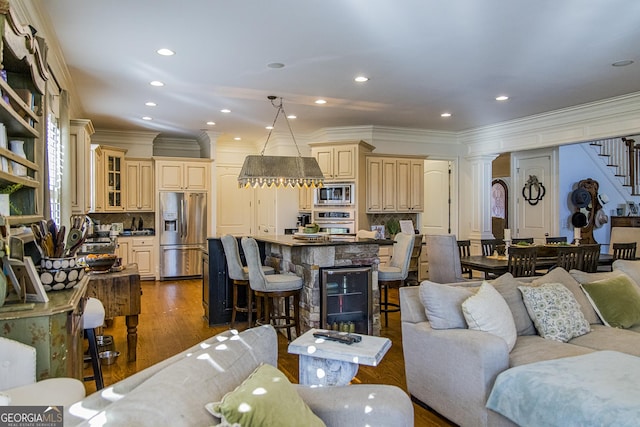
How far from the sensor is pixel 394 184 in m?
7.57

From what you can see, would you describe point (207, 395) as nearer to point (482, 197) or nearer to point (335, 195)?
point (335, 195)

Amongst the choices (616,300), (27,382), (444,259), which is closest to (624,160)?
(444,259)

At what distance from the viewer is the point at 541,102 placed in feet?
19.0

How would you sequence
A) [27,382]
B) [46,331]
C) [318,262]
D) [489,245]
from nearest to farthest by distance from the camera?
[27,382]
[46,331]
[318,262]
[489,245]

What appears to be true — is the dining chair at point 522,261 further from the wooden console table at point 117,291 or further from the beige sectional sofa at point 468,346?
the wooden console table at point 117,291

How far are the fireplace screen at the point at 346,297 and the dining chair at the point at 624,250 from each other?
11.1 feet

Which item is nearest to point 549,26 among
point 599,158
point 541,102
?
point 541,102

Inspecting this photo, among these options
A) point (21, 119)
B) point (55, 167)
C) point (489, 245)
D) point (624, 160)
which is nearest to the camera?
point (21, 119)

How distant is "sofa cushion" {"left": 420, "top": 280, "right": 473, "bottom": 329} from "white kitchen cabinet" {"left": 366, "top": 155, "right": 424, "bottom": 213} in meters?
4.61

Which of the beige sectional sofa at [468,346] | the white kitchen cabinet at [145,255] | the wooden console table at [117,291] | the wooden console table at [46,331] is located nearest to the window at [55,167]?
the wooden console table at [117,291]

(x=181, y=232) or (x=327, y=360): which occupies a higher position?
(x=181, y=232)

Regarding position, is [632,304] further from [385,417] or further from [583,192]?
[583,192]

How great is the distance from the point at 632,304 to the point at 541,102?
11.0 feet

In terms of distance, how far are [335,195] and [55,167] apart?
4214 mm
